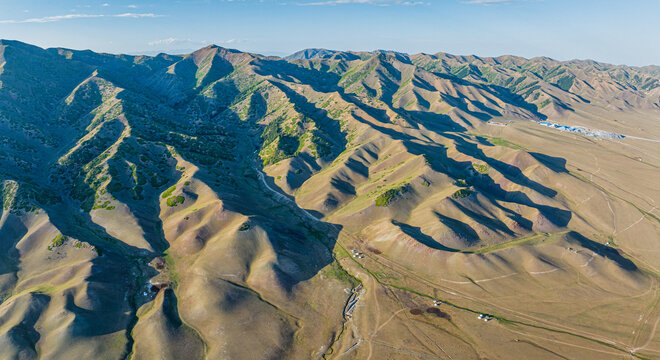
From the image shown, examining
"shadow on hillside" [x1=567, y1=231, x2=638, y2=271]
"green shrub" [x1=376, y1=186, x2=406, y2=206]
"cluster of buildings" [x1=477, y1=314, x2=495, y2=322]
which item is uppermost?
"green shrub" [x1=376, y1=186, x2=406, y2=206]

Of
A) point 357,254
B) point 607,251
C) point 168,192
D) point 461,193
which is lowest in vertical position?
point 357,254

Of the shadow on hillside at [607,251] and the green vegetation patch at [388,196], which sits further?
the green vegetation patch at [388,196]

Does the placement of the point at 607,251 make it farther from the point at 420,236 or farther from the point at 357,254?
the point at 357,254

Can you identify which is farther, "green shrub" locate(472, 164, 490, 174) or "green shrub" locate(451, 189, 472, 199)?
→ "green shrub" locate(472, 164, 490, 174)

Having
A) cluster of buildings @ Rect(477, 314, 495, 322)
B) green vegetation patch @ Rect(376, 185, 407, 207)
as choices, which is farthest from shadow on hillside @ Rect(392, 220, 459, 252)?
cluster of buildings @ Rect(477, 314, 495, 322)

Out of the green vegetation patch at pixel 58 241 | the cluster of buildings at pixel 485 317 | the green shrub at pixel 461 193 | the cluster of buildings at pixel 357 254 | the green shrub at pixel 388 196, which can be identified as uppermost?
the green shrub at pixel 461 193

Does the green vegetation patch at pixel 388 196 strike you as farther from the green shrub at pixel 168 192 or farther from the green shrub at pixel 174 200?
the green shrub at pixel 168 192

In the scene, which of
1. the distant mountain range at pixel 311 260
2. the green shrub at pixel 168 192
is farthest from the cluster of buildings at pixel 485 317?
the green shrub at pixel 168 192

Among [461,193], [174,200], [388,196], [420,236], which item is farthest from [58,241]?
[461,193]

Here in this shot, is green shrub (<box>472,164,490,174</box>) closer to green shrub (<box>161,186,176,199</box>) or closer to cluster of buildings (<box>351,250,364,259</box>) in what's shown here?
cluster of buildings (<box>351,250,364,259</box>)

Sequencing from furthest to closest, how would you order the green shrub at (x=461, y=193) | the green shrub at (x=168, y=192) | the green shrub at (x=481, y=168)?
the green shrub at (x=481, y=168) < the green shrub at (x=168, y=192) < the green shrub at (x=461, y=193)

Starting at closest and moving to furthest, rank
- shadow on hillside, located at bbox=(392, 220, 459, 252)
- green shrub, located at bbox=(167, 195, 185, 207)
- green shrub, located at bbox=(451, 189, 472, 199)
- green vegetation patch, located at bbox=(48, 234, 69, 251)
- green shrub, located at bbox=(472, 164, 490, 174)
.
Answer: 1. green vegetation patch, located at bbox=(48, 234, 69, 251)
2. shadow on hillside, located at bbox=(392, 220, 459, 252)
3. green shrub, located at bbox=(167, 195, 185, 207)
4. green shrub, located at bbox=(451, 189, 472, 199)
5. green shrub, located at bbox=(472, 164, 490, 174)

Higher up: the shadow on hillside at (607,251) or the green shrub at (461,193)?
the green shrub at (461,193)
